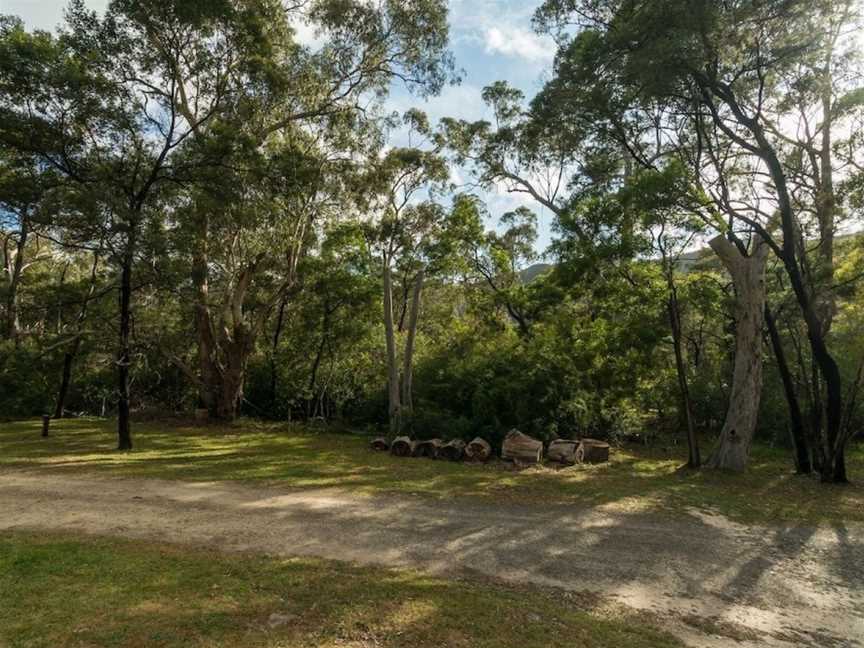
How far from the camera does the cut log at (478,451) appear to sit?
13.1 meters

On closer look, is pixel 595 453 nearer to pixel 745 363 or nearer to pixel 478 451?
pixel 478 451

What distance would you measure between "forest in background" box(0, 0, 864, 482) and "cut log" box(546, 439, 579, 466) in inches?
41.4

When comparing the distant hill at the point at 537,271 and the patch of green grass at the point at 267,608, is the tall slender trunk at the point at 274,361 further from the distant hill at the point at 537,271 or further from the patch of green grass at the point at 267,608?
the patch of green grass at the point at 267,608

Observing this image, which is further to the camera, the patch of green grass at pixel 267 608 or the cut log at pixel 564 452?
the cut log at pixel 564 452

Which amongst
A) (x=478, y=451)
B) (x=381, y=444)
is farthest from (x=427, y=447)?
(x=381, y=444)

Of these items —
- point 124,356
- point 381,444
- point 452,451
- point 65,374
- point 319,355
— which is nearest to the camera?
point 124,356

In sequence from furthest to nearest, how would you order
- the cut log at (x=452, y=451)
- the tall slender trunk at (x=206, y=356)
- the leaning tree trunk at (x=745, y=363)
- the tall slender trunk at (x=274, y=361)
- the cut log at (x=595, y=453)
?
the tall slender trunk at (x=274, y=361) → the tall slender trunk at (x=206, y=356) → the cut log at (x=595, y=453) → the cut log at (x=452, y=451) → the leaning tree trunk at (x=745, y=363)

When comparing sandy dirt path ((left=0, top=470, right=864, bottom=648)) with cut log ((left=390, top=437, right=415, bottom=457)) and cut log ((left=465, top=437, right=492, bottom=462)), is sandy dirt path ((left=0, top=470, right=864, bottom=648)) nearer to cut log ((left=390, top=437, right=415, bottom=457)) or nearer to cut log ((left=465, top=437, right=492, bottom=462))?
cut log ((left=465, top=437, right=492, bottom=462))

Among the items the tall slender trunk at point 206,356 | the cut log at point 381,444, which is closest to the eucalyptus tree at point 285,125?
the tall slender trunk at point 206,356

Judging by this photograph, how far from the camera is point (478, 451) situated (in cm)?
1316

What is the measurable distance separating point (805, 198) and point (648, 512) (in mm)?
10423

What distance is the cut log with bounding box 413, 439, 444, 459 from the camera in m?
13.5

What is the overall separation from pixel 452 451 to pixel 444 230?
8226mm

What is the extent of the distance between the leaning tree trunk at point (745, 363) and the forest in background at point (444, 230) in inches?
2.1
